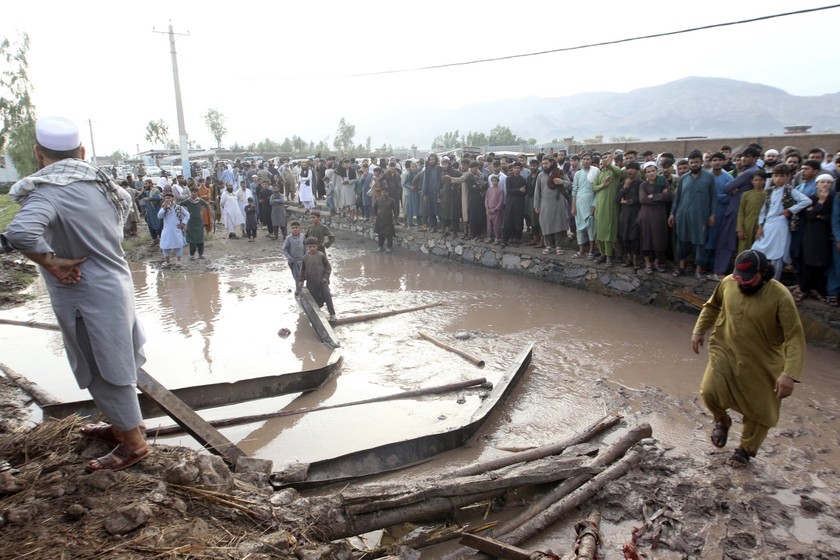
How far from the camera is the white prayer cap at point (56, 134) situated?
2.82 m

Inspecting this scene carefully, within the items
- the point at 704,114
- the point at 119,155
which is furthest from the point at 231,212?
the point at 704,114

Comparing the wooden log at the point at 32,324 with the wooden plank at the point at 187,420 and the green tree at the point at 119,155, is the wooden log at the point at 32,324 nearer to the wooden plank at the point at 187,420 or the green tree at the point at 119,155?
the wooden plank at the point at 187,420

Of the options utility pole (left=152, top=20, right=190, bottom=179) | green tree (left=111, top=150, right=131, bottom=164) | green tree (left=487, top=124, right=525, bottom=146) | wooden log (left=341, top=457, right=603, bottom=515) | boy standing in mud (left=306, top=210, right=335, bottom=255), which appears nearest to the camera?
wooden log (left=341, top=457, right=603, bottom=515)

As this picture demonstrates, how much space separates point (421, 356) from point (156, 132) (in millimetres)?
60794

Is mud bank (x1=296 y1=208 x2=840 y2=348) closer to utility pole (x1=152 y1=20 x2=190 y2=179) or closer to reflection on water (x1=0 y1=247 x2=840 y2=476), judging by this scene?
reflection on water (x1=0 y1=247 x2=840 y2=476)

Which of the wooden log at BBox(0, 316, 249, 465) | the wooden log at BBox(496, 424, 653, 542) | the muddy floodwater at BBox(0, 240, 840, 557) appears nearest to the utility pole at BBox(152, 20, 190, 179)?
the muddy floodwater at BBox(0, 240, 840, 557)

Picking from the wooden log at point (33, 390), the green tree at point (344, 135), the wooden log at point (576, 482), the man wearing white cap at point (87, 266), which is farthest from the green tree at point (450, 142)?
the man wearing white cap at point (87, 266)

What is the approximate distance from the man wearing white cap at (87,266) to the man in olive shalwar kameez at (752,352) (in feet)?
13.8

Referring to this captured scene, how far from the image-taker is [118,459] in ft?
9.69

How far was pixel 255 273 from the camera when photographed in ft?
43.4

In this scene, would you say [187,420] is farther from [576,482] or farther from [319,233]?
[319,233]

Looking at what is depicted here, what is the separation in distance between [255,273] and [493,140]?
118 feet

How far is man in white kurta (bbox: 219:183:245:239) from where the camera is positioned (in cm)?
1702

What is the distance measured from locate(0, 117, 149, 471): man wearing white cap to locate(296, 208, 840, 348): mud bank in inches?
311
